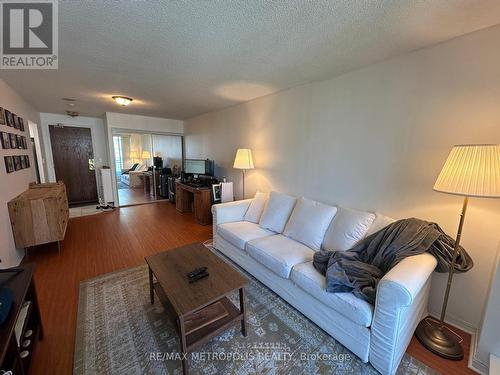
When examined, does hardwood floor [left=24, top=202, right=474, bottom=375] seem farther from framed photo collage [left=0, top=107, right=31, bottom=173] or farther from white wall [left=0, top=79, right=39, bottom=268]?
framed photo collage [left=0, top=107, right=31, bottom=173]

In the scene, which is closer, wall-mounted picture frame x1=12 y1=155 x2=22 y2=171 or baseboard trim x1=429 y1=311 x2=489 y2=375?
baseboard trim x1=429 y1=311 x2=489 y2=375

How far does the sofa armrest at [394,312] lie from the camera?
1223 mm

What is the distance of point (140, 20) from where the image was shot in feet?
4.64

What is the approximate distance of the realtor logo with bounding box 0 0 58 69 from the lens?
1.32 meters

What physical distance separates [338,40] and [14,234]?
4080 mm

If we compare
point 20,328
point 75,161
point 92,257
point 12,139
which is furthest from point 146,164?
point 20,328

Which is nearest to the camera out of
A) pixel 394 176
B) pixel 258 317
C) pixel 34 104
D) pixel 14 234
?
pixel 258 317

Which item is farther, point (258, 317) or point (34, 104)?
point (34, 104)

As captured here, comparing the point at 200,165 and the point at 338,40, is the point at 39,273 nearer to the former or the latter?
the point at 200,165

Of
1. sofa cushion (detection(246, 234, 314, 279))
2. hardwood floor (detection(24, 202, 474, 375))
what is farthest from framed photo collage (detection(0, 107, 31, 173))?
sofa cushion (detection(246, 234, 314, 279))

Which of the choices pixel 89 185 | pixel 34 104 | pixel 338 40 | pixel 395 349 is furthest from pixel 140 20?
pixel 89 185

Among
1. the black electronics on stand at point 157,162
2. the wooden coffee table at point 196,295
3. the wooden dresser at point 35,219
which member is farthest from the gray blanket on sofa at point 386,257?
the black electronics on stand at point 157,162

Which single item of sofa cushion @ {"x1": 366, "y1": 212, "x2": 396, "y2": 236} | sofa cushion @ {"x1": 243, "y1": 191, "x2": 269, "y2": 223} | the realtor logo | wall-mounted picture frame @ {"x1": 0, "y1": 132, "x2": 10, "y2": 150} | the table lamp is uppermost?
the realtor logo

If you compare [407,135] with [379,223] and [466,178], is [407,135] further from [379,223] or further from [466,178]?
[379,223]
